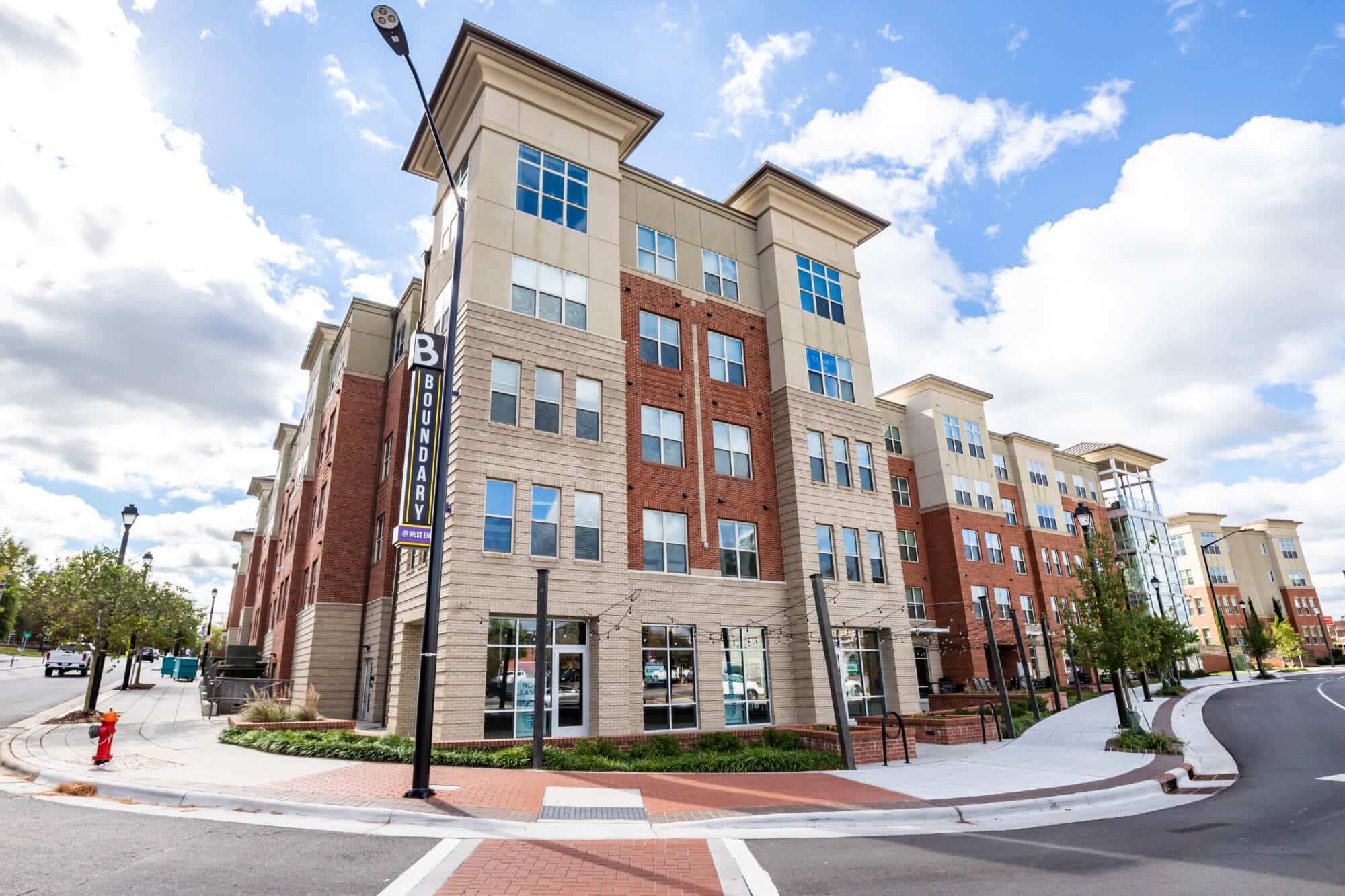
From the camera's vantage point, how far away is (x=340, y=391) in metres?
26.6

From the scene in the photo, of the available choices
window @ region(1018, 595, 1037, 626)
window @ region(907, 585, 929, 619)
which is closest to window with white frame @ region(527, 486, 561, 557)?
window @ region(907, 585, 929, 619)

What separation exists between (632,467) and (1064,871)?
15.2 m

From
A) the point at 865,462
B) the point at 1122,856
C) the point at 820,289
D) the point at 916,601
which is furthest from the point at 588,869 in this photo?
the point at 916,601

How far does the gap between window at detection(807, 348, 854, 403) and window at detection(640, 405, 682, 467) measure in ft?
19.3

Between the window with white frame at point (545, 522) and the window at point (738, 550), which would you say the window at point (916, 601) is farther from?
the window with white frame at point (545, 522)

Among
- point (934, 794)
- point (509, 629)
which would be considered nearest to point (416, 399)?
point (509, 629)

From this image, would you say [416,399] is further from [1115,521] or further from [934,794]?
[1115,521]

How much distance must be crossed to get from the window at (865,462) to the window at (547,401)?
38.1 ft

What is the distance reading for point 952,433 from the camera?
43.2 m

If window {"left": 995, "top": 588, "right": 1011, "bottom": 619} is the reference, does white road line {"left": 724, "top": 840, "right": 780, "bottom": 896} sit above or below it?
below

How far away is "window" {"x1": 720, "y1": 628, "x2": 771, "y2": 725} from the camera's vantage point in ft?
69.1

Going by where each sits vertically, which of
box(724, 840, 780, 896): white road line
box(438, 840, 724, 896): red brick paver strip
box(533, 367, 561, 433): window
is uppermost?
box(533, 367, 561, 433): window

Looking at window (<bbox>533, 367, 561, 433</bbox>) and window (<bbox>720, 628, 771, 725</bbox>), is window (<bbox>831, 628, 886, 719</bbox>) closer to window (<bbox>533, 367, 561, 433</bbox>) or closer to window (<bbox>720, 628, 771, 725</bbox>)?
window (<bbox>720, 628, 771, 725</bbox>)

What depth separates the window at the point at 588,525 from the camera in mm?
19125
